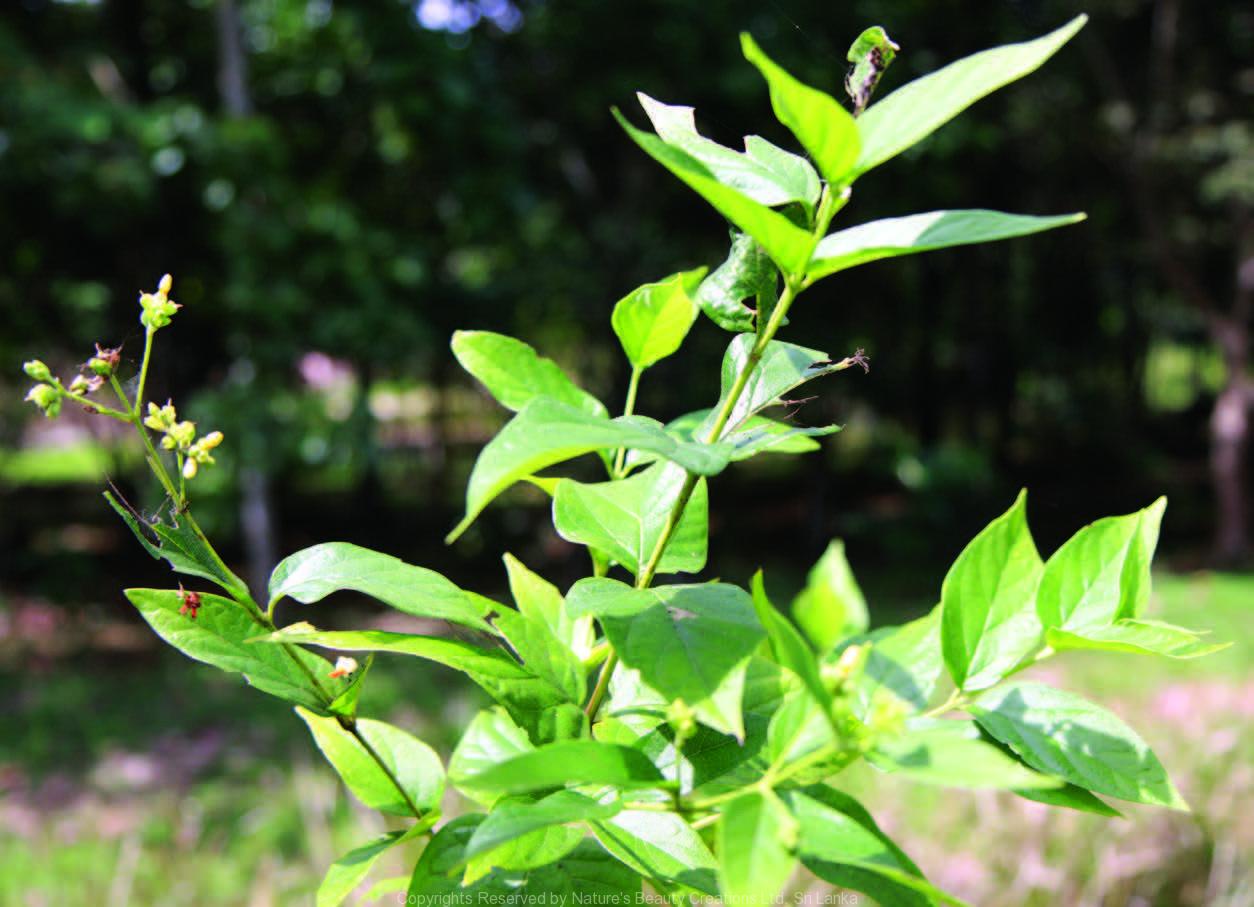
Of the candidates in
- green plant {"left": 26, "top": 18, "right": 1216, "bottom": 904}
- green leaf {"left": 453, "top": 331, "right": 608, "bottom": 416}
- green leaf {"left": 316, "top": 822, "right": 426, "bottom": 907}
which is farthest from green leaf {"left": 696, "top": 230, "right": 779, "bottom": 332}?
green leaf {"left": 316, "top": 822, "right": 426, "bottom": 907}

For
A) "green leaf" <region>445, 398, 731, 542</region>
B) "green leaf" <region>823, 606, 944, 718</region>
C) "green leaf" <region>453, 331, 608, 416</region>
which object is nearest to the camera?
"green leaf" <region>445, 398, 731, 542</region>

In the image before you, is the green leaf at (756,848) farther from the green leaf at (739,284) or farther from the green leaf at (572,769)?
the green leaf at (739,284)

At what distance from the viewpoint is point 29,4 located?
5.79m

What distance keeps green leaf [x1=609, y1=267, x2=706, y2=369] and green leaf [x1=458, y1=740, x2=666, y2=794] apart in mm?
163

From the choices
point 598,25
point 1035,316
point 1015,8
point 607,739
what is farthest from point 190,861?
point 1035,316

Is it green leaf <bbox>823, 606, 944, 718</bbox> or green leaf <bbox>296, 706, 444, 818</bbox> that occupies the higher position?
green leaf <bbox>823, 606, 944, 718</bbox>

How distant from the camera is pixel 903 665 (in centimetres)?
37

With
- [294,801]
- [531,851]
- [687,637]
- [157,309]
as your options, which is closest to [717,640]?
[687,637]

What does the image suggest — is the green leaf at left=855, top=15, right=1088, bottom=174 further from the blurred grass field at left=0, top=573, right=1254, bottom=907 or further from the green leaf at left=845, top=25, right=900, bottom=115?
the blurred grass field at left=0, top=573, right=1254, bottom=907

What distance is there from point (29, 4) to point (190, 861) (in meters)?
5.27

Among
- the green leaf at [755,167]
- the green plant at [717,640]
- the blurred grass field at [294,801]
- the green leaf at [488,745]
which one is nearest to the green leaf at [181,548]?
the green plant at [717,640]

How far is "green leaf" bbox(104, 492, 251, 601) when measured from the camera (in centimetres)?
34

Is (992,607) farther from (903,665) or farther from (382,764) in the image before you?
(382,764)

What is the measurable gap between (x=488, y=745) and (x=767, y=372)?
18 centimetres
